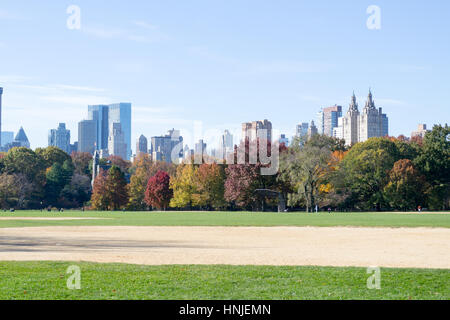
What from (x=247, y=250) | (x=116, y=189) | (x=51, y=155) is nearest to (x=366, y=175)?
(x=116, y=189)

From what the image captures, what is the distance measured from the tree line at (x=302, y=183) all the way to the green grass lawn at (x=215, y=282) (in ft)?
228

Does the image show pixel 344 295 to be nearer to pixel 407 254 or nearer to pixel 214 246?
pixel 407 254

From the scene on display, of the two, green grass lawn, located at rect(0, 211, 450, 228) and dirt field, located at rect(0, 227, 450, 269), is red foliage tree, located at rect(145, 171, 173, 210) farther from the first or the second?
dirt field, located at rect(0, 227, 450, 269)

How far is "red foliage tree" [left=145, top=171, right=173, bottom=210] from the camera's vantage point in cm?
10719

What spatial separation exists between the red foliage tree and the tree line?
0.18 metres

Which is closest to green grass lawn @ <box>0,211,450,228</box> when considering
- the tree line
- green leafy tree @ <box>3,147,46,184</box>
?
the tree line

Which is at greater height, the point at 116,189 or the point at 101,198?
the point at 116,189

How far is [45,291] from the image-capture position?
13180 mm

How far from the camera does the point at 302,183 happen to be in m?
85.8

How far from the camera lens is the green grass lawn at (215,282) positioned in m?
12.8

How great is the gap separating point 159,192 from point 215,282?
3687 inches

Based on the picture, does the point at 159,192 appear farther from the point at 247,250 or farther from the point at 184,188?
the point at 247,250
